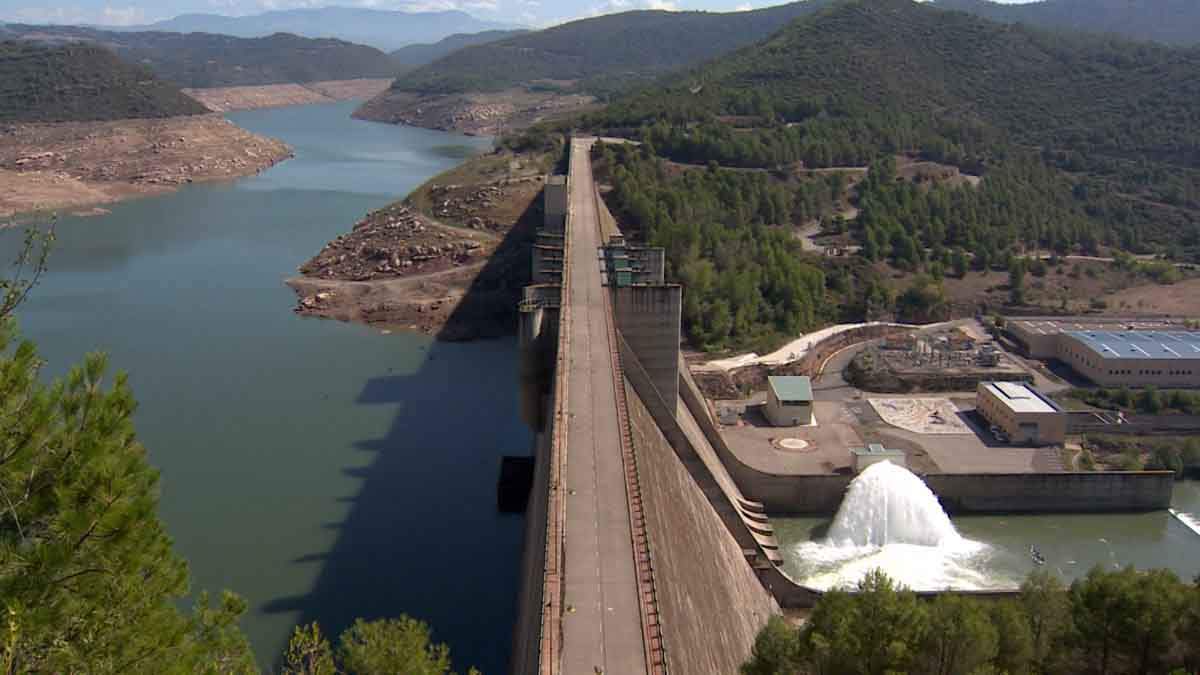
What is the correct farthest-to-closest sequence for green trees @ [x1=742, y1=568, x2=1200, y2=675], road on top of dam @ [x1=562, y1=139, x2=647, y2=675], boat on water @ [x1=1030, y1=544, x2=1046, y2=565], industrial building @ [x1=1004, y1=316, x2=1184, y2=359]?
industrial building @ [x1=1004, y1=316, x2=1184, y2=359]
boat on water @ [x1=1030, y1=544, x2=1046, y2=565]
green trees @ [x1=742, y1=568, x2=1200, y2=675]
road on top of dam @ [x1=562, y1=139, x2=647, y2=675]

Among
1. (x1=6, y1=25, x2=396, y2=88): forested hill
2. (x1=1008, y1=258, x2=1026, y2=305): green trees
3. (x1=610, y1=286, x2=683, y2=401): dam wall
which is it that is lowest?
(x1=1008, y1=258, x2=1026, y2=305): green trees

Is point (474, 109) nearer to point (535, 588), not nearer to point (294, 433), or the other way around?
point (294, 433)

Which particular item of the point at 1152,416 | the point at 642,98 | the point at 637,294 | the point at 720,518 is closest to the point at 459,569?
the point at 720,518

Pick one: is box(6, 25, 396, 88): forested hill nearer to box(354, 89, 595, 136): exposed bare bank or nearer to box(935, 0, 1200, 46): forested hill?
box(354, 89, 595, 136): exposed bare bank

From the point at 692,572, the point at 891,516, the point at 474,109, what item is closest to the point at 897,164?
the point at 891,516

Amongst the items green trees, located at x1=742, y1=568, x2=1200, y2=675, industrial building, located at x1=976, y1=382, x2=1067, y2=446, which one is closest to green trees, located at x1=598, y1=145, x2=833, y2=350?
industrial building, located at x1=976, y1=382, x2=1067, y2=446

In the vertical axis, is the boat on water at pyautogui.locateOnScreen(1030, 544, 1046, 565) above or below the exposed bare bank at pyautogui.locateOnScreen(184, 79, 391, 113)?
below

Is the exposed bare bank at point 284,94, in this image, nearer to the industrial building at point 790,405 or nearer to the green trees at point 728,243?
the green trees at point 728,243
